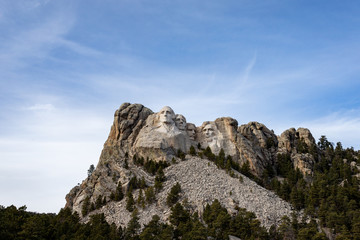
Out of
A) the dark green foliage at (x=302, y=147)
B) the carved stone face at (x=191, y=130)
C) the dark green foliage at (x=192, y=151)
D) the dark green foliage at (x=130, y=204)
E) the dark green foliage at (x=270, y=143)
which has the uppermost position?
the carved stone face at (x=191, y=130)

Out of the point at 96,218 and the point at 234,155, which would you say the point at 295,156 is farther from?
the point at 96,218

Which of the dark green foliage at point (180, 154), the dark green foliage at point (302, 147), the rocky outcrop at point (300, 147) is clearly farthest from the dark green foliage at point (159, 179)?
the dark green foliage at point (302, 147)

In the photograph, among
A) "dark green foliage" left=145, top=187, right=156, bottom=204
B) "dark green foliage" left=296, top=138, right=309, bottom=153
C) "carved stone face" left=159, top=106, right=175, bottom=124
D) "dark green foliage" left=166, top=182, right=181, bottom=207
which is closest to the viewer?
"dark green foliage" left=166, top=182, right=181, bottom=207

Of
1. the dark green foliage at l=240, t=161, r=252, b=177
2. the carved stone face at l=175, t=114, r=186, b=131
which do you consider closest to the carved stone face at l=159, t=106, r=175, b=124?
the carved stone face at l=175, t=114, r=186, b=131

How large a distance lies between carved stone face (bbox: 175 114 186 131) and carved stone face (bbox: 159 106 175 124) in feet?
5.01

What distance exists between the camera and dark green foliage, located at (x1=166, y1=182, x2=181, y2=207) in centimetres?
7244

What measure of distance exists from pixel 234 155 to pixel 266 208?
22503 mm

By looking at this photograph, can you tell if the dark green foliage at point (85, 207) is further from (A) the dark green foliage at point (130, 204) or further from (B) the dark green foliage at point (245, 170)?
(B) the dark green foliage at point (245, 170)

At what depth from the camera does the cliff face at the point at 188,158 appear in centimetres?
7362

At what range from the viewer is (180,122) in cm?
9669

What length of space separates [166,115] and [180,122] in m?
4.54

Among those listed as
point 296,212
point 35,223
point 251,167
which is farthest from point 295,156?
point 35,223

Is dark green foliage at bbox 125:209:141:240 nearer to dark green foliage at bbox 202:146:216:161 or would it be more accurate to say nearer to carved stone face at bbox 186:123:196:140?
dark green foliage at bbox 202:146:216:161

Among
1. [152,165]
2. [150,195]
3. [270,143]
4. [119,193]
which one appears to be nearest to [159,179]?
[152,165]
